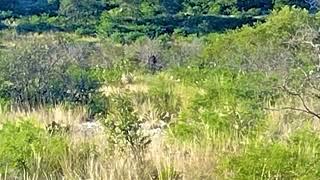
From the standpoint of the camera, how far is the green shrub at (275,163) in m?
4.13

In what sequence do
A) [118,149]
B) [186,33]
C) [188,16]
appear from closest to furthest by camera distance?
1. [118,149]
2. [186,33]
3. [188,16]

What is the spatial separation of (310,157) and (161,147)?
1119 mm

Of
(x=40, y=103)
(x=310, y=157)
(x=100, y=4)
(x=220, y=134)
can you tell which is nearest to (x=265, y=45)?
(x=40, y=103)

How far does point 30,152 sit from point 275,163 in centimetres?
163

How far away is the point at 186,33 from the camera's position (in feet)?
121

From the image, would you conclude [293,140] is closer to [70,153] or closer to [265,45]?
[70,153]

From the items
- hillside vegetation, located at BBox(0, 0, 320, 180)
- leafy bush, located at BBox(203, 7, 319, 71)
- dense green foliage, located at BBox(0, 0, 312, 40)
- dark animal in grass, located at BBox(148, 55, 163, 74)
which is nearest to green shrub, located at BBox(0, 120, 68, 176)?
hillside vegetation, located at BBox(0, 0, 320, 180)

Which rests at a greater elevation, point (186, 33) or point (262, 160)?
point (262, 160)

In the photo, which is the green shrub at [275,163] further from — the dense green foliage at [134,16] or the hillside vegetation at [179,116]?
the dense green foliage at [134,16]

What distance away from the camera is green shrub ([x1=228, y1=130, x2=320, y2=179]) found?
4.13 metres

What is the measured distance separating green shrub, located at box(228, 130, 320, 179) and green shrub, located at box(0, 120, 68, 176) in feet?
3.95

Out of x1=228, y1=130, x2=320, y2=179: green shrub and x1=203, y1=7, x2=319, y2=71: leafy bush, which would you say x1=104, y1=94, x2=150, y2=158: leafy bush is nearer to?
x1=228, y1=130, x2=320, y2=179: green shrub

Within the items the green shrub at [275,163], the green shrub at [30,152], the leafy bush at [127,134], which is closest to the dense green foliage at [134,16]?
the leafy bush at [127,134]

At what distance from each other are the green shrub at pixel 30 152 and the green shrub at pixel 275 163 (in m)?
1.20
